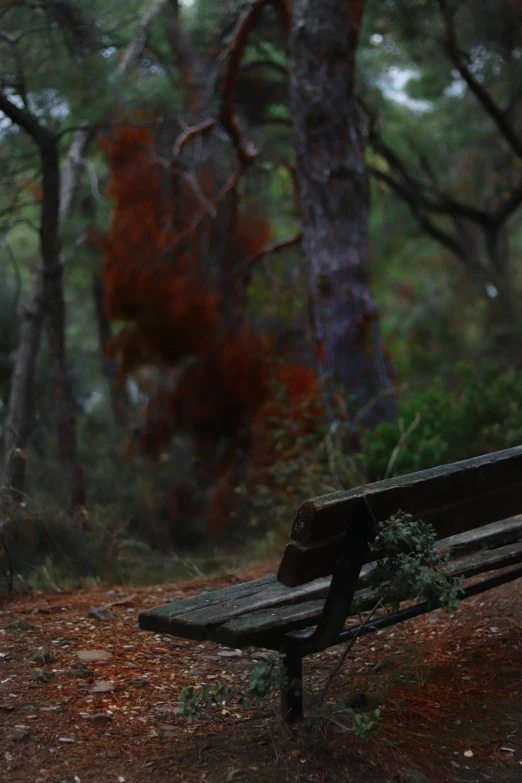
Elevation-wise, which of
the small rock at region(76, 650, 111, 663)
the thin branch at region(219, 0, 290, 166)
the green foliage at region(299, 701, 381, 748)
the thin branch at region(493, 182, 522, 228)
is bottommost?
the green foliage at region(299, 701, 381, 748)

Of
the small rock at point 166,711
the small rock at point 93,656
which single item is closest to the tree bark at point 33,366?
the small rock at point 93,656

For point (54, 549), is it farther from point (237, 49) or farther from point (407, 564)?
point (237, 49)

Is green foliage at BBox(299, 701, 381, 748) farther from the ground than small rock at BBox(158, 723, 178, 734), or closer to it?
closer to it

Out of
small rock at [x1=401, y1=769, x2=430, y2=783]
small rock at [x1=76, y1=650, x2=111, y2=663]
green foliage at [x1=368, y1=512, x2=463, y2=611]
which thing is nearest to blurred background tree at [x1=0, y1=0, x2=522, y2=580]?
small rock at [x1=76, y1=650, x2=111, y2=663]

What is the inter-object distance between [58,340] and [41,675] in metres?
5.35

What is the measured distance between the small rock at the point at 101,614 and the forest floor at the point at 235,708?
0.02 metres

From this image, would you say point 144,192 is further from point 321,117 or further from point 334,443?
point 334,443

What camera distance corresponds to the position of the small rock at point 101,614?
4484 mm

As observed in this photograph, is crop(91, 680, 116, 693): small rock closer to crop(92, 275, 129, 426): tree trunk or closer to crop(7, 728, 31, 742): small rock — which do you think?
crop(7, 728, 31, 742): small rock

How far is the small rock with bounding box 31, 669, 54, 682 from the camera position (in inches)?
140

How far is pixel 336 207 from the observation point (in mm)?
7895

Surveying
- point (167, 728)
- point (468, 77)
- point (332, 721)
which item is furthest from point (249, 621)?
point (468, 77)

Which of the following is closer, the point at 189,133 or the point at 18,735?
the point at 18,735

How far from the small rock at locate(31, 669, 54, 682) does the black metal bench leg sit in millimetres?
1083
